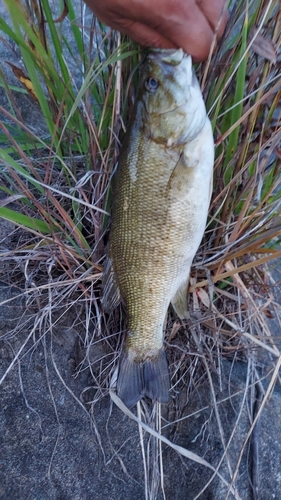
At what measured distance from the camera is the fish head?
1101 millimetres

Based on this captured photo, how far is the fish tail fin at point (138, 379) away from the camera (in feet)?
4.42

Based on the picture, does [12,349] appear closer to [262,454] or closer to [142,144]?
[142,144]

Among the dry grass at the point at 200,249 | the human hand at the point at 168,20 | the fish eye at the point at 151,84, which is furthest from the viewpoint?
the dry grass at the point at 200,249

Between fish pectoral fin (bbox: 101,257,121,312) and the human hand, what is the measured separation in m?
0.65

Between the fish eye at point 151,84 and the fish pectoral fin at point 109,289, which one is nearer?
the fish eye at point 151,84

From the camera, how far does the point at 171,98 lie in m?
1.12

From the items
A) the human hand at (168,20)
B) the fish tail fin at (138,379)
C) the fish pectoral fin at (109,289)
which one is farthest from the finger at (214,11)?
the fish tail fin at (138,379)

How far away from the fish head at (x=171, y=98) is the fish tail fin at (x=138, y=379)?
69 centimetres

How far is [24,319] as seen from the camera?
1.46 meters

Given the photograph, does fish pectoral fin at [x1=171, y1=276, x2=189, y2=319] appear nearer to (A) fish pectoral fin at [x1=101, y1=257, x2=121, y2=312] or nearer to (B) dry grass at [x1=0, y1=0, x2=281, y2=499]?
(B) dry grass at [x1=0, y1=0, x2=281, y2=499]

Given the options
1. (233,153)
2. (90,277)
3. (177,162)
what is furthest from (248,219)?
(90,277)

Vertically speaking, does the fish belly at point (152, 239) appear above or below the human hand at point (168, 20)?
below

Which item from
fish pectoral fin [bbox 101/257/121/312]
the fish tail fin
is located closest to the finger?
fish pectoral fin [bbox 101/257/121/312]

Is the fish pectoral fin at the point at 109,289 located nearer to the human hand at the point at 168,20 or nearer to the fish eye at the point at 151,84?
the fish eye at the point at 151,84
